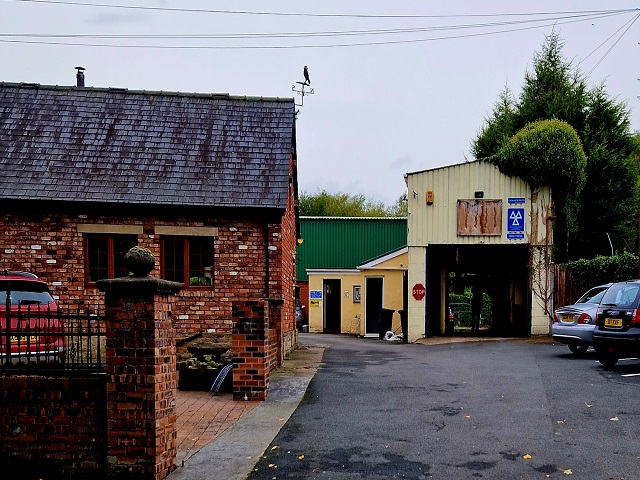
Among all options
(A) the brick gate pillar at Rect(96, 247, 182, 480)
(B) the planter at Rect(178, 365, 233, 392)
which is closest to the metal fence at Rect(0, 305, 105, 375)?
(A) the brick gate pillar at Rect(96, 247, 182, 480)

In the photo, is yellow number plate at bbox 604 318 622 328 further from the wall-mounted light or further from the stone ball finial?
the wall-mounted light

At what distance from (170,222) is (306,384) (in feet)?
19.7

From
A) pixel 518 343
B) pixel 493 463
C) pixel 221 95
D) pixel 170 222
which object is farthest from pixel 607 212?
pixel 493 463

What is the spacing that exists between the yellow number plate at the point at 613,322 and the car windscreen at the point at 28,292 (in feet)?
31.9

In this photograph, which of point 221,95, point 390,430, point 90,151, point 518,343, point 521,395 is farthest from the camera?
point 518,343

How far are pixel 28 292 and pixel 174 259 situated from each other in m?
4.90

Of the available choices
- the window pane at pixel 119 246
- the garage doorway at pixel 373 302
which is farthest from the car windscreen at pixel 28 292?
the garage doorway at pixel 373 302

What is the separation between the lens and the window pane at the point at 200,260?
1542cm

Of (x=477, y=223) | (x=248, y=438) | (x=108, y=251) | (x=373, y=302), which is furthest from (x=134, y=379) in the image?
(x=373, y=302)

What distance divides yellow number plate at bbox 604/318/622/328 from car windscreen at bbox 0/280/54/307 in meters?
9.74

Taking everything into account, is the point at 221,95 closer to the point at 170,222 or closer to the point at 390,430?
the point at 170,222

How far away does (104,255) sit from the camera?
15328mm

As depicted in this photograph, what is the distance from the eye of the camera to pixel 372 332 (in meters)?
30.7

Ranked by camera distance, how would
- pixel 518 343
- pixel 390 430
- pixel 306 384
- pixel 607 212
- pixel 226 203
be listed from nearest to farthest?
pixel 390 430, pixel 306 384, pixel 226 203, pixel 518 343, pixel 607 212
